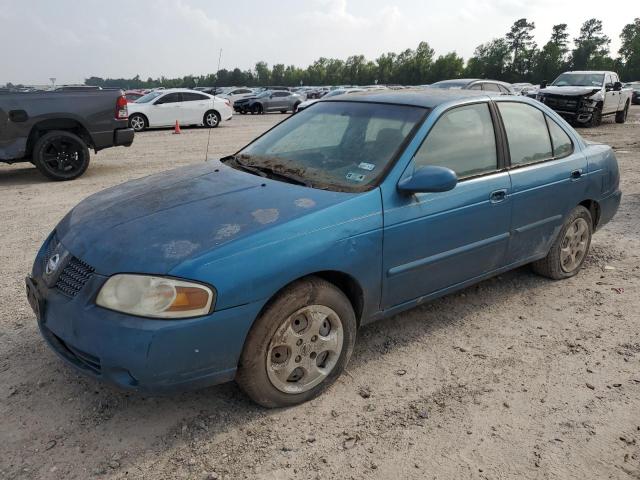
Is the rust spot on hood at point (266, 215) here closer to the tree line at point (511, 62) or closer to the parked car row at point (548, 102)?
the parked car row at point (548, 102)

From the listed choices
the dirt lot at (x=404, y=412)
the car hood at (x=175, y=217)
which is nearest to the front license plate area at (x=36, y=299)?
the car hood at (x=175, y=217)

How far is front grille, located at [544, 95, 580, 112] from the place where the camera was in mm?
16641

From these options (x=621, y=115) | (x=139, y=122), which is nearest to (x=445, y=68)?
(x=621, y=115)

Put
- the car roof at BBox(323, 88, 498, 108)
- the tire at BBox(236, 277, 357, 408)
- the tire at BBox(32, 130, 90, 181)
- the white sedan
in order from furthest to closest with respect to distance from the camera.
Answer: the white sedan
the tire at BBox(32, 130, 90, 181)
the car roof at BBox(323, 88, 498, 108)
the tire at BBox(236, 277, 357, 408)

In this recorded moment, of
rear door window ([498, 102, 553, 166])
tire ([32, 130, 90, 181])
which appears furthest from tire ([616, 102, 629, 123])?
tire ([32, 130, 90, 181])

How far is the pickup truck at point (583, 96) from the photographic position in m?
16.6

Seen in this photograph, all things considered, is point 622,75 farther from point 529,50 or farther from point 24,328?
point 24,328

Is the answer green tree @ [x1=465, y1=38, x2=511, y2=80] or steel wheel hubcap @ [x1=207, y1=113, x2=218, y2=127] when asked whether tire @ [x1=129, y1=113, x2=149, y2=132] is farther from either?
green tree @ [x1=465, y1=38, x2=511, y2=80]

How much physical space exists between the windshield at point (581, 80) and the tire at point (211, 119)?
12.3m

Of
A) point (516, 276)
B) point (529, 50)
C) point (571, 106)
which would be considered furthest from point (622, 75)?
point (516, 276)

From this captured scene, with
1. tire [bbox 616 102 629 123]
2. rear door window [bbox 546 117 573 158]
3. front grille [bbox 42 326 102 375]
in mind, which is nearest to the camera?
front grille [bbox 42 326 102 375]

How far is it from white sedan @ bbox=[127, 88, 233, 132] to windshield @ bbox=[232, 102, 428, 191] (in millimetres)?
14690

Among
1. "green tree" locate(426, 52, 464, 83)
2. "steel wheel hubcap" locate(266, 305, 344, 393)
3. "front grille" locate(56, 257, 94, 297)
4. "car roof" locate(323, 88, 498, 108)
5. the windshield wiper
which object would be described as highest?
"green tree" locate(426, 52, 464, 83)

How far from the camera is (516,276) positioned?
467 centimetres
